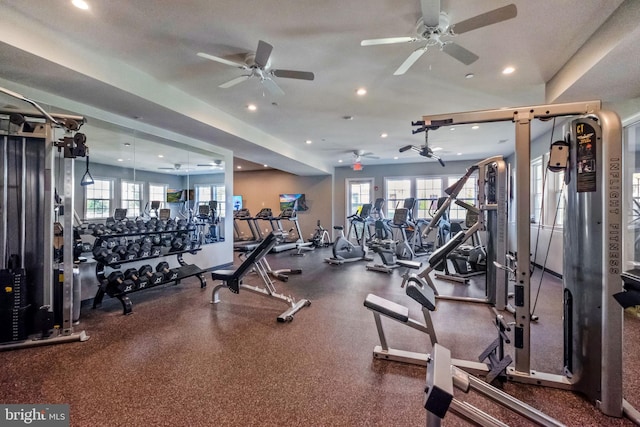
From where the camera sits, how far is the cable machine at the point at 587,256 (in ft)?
5.24

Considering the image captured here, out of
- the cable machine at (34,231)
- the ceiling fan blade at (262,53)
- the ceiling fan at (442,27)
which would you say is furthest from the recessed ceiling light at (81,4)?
the ceiling fan at (442,27)

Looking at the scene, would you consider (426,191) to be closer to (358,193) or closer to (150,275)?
(358,193)

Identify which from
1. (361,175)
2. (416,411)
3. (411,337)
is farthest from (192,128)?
(361,175)

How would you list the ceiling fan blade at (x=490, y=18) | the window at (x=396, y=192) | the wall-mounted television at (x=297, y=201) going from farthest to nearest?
the wall-mounted television at (x=297, y=201) < the window at (x=396, y=192) < the ceiling fan blade at (x=490, y=18)

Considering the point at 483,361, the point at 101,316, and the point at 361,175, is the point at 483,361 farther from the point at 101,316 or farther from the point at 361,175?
the point at 361,175

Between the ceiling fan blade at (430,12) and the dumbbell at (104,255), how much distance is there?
419cm

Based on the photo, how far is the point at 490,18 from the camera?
199 centimetres

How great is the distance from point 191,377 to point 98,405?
537 millimetres

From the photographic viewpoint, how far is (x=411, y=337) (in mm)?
2693

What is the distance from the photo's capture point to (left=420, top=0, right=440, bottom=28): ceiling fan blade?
2.00 meters

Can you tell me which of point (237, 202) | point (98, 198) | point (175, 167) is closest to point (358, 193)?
point (237, 202)

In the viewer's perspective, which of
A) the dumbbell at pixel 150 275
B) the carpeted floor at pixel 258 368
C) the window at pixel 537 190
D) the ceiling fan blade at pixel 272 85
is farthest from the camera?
the window at pixel 537 190

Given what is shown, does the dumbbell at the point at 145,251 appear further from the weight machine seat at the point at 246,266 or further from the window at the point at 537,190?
the window at the point at 537,190

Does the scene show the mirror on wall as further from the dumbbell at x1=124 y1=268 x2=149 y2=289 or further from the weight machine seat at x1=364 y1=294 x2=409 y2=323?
the weight machine seat at x1=364 y1=294 x2=409 y2=323
